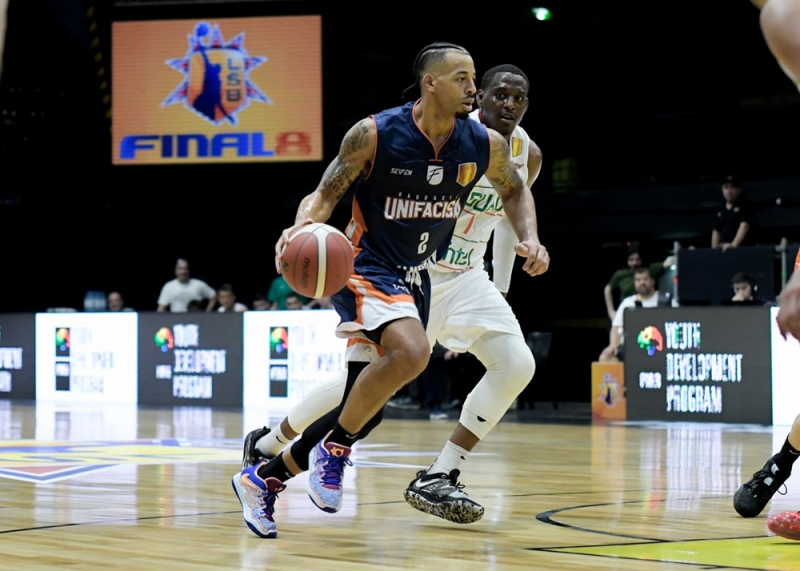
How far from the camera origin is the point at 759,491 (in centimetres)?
535

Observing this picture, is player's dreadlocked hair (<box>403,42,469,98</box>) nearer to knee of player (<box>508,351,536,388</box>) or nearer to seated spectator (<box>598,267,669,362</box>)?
knee of player (<box>508,351,536,388</box>)

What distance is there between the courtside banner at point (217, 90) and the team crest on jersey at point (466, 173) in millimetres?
13713

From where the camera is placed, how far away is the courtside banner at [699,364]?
1223cm

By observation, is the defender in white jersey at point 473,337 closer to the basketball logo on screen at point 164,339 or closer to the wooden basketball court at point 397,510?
the wooden basketball court at point 397,510

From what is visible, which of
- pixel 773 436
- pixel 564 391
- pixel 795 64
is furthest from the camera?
pixel 564 391

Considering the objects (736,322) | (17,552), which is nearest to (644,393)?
(736,322)

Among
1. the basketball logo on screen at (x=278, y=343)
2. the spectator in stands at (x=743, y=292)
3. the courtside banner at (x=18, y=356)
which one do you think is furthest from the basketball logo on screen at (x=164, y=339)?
the spectator in stands at (x=743, y=292)

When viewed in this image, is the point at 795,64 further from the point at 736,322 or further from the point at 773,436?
the point at 736,322

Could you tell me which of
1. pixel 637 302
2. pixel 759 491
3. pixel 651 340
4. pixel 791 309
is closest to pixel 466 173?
pixel 759 491

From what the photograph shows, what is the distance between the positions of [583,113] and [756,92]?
2655 millimetres

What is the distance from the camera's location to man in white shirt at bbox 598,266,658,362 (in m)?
13.9

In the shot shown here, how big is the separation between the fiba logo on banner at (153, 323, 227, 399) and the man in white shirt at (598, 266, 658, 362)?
4.55 meters

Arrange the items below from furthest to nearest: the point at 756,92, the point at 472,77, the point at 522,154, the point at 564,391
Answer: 1. the point at 756,92
2. the point at 564,391
3. the point at 522,154
4. the point at 472,77

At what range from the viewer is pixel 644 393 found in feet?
42.7
